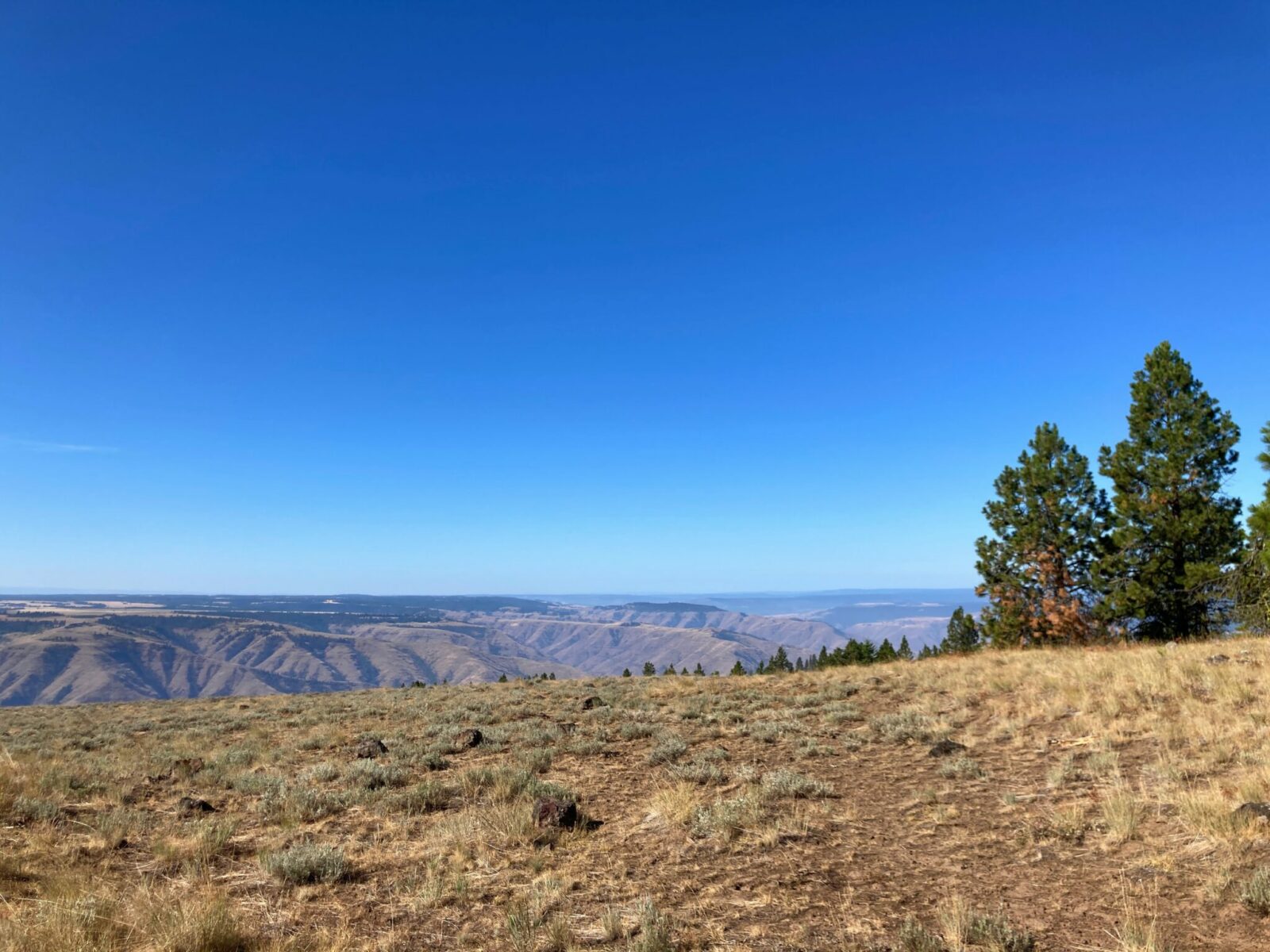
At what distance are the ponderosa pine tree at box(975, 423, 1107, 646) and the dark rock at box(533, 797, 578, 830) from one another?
31.6 meters

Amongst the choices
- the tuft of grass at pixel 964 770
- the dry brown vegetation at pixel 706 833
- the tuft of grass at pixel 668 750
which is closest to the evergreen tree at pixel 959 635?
the dry brown vegetation at pixel 706 833

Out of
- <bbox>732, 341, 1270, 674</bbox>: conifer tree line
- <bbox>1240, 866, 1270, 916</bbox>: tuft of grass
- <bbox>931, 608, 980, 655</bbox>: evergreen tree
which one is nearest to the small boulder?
<bbox>1240, 866, 1270, 916</bbox>: tuft of grass

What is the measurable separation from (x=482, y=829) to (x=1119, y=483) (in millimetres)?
34687

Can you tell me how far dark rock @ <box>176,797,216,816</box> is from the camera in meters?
9.99

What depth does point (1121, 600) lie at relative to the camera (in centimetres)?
2923

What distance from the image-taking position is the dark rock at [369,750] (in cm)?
1355

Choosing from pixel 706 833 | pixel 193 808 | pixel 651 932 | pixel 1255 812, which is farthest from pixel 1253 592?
pixel 193 808

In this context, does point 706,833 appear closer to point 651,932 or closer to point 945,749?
point 651,932

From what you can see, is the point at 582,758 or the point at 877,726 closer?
the point at 582,758

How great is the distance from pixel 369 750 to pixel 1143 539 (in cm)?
3430

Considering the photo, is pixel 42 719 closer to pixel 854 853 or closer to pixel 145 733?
pixel 145 733

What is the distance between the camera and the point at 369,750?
13891mm

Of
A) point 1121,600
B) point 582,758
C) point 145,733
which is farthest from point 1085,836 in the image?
point 1121,600

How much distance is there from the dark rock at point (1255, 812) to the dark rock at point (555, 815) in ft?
25.3
